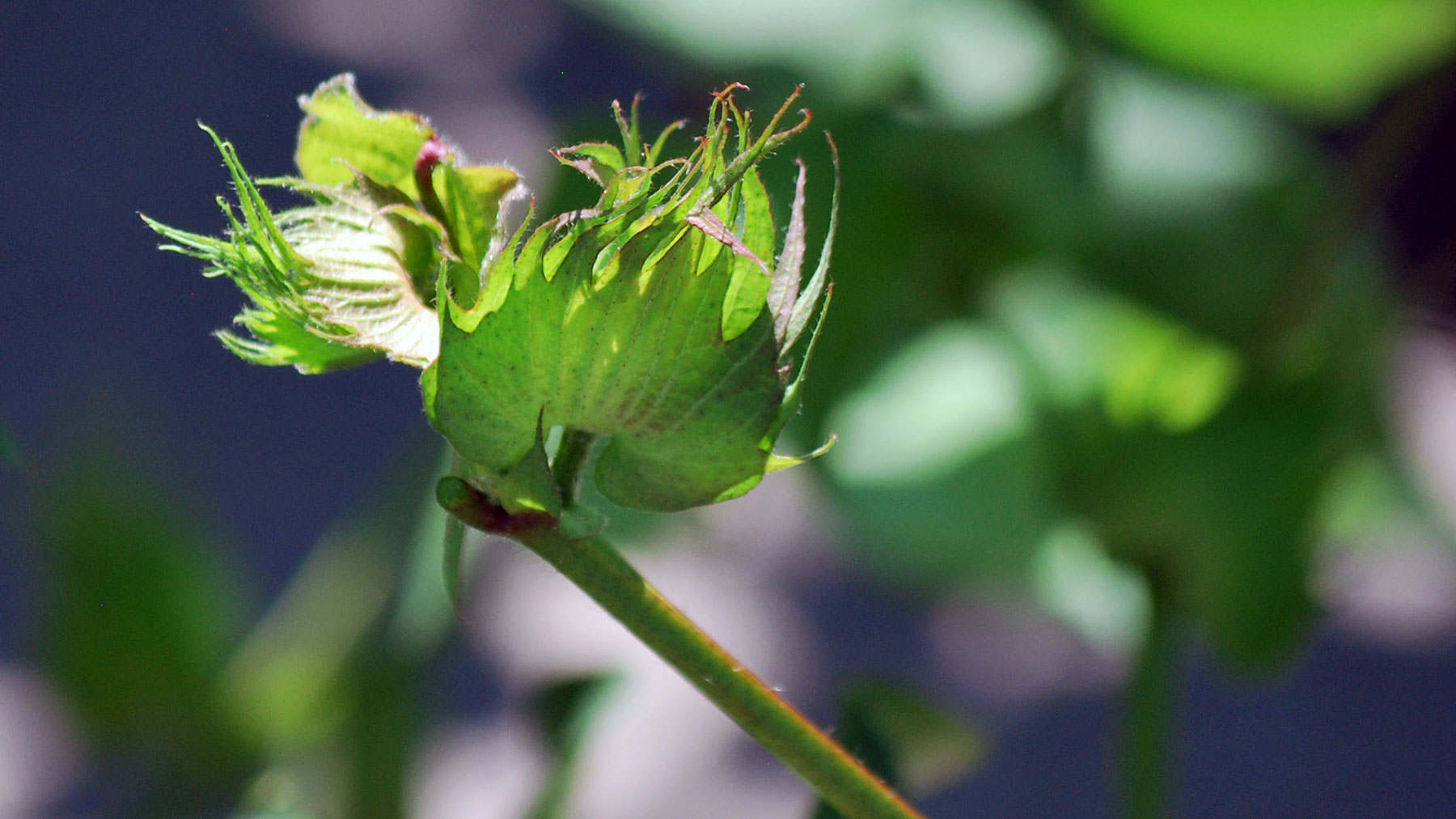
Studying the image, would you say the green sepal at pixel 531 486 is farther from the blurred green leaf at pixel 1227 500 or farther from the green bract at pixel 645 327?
the blurred green leaf at pixel 1227 500

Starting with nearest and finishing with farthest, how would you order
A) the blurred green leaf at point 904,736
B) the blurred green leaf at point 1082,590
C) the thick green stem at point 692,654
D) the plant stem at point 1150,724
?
the thick green stem at point 692,654, the blurred green leaf at point 904,736, the plant stem at point 1150,724, the blurred green leaf at point 1082,590

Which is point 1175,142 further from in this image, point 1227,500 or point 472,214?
point 472,214

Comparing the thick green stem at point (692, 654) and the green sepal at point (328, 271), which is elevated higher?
the green sepal at point (328, 271)

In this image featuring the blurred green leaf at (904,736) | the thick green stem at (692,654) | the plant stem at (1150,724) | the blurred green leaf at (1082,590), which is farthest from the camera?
A: the blurred green leaf at (1082,590)

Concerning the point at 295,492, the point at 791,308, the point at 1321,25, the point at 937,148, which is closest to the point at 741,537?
the point at 295,492

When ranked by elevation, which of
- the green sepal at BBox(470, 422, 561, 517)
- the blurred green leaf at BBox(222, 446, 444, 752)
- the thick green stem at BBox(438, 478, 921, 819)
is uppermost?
the green sepal at BBox(470, 422, 561, 517)

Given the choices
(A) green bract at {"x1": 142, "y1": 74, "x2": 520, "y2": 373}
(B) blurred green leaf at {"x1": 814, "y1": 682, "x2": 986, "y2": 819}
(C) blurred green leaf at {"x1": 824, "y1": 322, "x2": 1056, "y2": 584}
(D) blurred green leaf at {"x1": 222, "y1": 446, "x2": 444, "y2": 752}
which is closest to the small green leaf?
(A) green bract at {"x1": 142, "y1": 74, "x2": 520, "y2": 373}

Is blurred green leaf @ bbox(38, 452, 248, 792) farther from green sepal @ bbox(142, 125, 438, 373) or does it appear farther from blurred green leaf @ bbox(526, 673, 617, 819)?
green sepal @ bbox(142, 125, 438, 373)

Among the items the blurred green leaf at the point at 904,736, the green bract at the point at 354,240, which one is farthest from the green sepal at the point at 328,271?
the blurred green leaf at the point at 904,736
